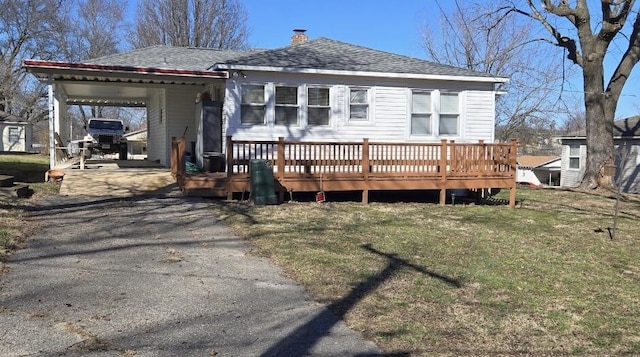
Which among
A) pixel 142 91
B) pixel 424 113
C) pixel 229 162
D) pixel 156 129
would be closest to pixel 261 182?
pixel 229 162

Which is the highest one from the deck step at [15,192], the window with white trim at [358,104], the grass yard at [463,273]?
the window with white trim at [358,104]

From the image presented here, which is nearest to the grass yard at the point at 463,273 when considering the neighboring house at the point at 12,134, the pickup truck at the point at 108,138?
the pickup truck at the point at 108,138

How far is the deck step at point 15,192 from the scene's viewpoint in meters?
10.4

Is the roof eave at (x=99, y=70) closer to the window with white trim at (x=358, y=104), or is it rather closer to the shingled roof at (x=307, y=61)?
the shingled roof at (x=307, y=61)

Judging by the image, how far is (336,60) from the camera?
14.6 m

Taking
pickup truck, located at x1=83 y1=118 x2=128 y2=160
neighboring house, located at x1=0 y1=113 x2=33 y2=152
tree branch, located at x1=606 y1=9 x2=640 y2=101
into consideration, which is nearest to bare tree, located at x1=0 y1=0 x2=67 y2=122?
neighboring house, located at x1=0 y1=113 x2=33 y2=152

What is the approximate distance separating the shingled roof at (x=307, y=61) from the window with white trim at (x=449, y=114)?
692 millimetres

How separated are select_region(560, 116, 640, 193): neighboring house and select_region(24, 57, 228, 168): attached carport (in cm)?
1772

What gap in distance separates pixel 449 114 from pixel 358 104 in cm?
263

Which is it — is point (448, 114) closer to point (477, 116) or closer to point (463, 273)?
point (477, 116)

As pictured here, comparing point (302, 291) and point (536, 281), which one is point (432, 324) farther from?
point (536, 281)

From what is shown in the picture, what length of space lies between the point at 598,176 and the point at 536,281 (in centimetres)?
1227

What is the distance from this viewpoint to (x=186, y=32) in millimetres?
38094

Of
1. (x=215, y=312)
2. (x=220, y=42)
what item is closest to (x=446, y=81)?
(x=215, y=312)
